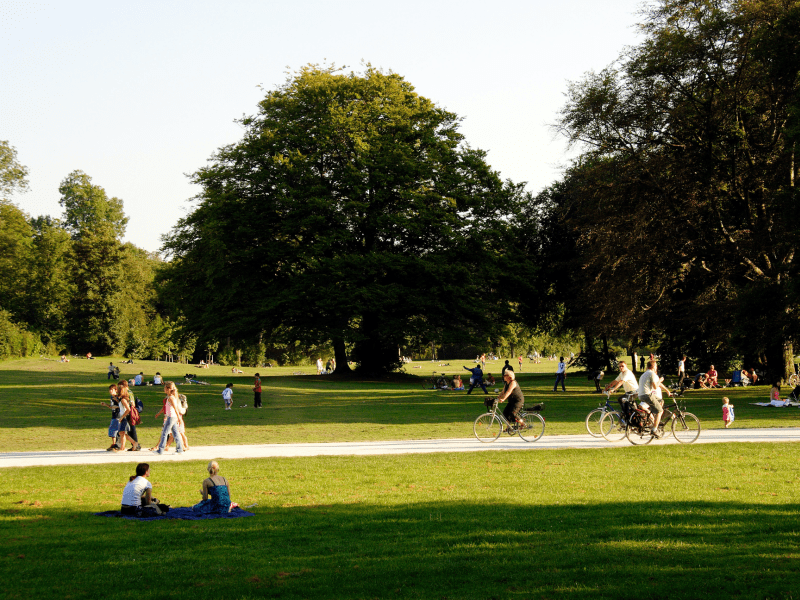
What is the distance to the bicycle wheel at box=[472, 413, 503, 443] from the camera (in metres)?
19.1

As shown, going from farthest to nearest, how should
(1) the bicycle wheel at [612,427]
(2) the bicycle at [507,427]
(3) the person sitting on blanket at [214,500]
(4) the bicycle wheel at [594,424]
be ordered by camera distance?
(4) the bicycle wheel at [594,424] → (2) the bicycle at [507,427] → (1) the bicycle wheel at [612,427] → (3) the person sitting on blanket at [214,500]

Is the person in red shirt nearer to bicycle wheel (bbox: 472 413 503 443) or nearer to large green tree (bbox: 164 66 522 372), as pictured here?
large green tree (bbox: 164 66 522 372)

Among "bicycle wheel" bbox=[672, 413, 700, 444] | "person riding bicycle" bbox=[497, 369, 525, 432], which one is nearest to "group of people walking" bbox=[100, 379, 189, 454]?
"person riding bicycle" bbox=[497, 369, 525, 432]

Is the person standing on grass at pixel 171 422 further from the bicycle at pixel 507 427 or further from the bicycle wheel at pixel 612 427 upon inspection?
the bicycle wheel at pixel 612 427

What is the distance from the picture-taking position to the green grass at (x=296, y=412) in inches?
859

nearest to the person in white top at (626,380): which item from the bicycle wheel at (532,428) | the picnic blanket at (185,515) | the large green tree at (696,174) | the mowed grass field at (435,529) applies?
the mowed grass field at (435,529)

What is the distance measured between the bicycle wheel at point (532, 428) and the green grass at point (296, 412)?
2.64 m

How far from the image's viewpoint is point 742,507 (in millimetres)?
10328

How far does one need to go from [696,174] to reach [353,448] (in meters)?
22.7

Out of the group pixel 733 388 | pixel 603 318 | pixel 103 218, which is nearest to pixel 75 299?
pixel 103 218

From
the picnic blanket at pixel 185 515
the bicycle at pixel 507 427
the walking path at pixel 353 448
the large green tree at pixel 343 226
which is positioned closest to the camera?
the picnic blanket at pixel 185 515

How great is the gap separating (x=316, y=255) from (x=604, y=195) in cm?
1969

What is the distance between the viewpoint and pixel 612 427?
61.8 ft

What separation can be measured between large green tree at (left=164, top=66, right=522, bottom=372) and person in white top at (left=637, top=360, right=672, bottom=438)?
29449 millimetres
